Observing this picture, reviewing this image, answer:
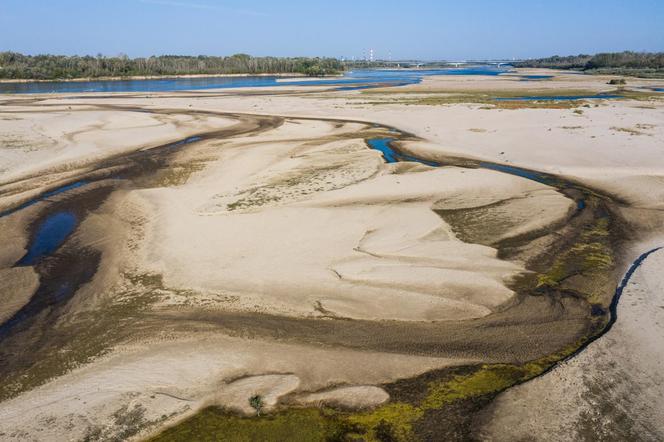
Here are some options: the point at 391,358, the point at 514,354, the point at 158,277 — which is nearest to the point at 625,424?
the point at 514,354

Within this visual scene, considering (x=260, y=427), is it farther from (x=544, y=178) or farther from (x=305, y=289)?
(x=544, y=178)

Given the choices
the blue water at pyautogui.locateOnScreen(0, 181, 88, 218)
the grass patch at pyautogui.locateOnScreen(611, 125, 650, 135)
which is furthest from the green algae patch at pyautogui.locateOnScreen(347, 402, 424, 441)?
the grass patch at pyautogui.locateOnScreen(611, 125, 650, 135)

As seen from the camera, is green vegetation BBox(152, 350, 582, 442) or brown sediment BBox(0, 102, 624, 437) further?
brown sediment BBox(0, 102, 624, 437)

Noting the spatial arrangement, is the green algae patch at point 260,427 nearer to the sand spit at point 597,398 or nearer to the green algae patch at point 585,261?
the sand spit at point 597,398

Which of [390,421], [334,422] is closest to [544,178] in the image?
[390,421]

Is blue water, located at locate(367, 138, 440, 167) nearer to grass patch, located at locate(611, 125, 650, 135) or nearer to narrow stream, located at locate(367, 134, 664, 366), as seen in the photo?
narrow stream, located at locate(367, 134, 664, 366)

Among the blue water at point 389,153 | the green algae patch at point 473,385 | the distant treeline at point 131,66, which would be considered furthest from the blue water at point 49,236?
the distant treeline at point 131,66

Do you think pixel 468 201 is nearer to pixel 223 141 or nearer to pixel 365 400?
pixel 365 400
